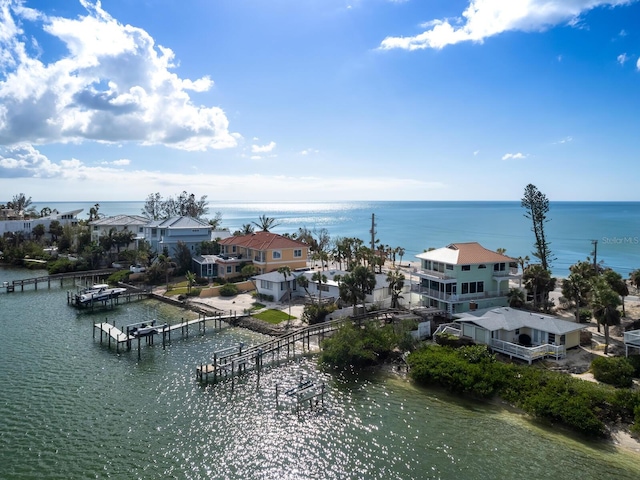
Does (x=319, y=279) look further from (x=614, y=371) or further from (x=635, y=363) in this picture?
(x=635, y=363)

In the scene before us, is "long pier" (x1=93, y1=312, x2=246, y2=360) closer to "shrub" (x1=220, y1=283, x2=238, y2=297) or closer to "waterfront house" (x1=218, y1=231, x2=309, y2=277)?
"shrub" (x1=220, y1=283, x2=238, y2=297)

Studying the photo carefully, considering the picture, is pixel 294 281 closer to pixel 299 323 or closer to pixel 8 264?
pixel 299 323

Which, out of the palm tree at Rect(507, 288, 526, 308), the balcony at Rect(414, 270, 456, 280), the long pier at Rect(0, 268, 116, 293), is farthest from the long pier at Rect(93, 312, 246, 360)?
the palm tree at Rect(507, 288, 526, 308)

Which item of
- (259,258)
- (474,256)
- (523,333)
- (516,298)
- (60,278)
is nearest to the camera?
(523,333)

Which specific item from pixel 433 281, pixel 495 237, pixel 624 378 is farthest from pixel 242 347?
pixel 495 237

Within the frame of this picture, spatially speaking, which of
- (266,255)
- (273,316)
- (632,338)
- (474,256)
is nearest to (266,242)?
(266,255)

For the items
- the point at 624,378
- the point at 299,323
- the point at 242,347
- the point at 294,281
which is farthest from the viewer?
the point at 294,281
